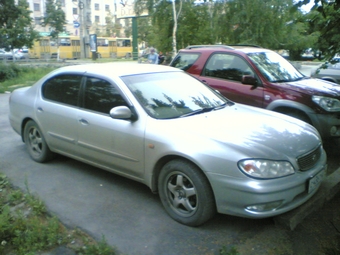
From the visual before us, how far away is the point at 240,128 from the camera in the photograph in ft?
12.9

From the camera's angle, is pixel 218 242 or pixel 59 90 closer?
pixel 218 242

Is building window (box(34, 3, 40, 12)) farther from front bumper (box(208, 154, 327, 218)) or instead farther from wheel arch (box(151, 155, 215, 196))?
front bumper (box(208, 154, 327, 218))

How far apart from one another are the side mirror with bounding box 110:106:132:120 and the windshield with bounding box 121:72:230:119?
0.73 feet

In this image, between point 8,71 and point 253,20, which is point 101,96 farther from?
point 8,71

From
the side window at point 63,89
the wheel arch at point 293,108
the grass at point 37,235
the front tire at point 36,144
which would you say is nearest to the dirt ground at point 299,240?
the grass at point 37,235

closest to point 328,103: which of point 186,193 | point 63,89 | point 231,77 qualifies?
point 231,77

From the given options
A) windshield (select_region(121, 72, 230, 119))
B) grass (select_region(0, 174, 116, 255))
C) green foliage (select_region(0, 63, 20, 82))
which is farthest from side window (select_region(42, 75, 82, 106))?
green foliage (select_region(0, 63, 20, 82))

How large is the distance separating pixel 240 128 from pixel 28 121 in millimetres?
3417

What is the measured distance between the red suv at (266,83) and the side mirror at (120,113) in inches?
111

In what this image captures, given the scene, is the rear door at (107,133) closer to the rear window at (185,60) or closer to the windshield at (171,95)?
the windshield at (171,95)

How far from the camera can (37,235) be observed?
3.51m

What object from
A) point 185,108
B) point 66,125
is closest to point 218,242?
point 185,108

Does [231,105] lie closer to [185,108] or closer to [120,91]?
[185,108]

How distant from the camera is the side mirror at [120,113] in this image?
4086 mm
